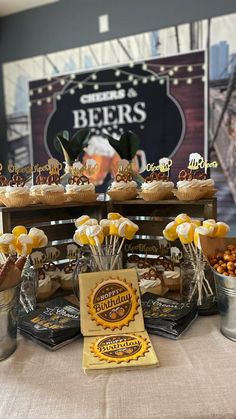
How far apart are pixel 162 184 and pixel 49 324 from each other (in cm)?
57

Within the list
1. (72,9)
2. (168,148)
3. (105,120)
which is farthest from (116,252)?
(72,9)

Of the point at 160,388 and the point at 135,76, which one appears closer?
the point at 160,388

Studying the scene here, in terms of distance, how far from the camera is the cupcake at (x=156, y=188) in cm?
120

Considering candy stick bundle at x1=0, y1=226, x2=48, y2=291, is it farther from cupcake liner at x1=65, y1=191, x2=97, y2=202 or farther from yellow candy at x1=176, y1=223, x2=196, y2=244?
yellow candy at x1=176, y1=223, x2=196, y2=244

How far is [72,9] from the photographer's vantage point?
2.79m

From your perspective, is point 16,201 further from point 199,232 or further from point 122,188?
point 199,232

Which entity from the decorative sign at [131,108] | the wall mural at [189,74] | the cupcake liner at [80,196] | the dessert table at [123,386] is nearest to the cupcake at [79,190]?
the cupcake liner at [80,196]

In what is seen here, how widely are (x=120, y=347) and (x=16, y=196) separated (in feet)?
1.83

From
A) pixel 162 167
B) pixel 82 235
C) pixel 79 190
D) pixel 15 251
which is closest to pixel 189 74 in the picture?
pixel 162 167

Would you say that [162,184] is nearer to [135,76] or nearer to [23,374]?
[23,374]

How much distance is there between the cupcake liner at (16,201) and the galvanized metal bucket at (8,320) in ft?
1.14

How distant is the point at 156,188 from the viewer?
120 cm

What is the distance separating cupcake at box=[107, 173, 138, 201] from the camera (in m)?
1.25

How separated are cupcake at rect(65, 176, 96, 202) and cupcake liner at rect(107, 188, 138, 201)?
7 cm
